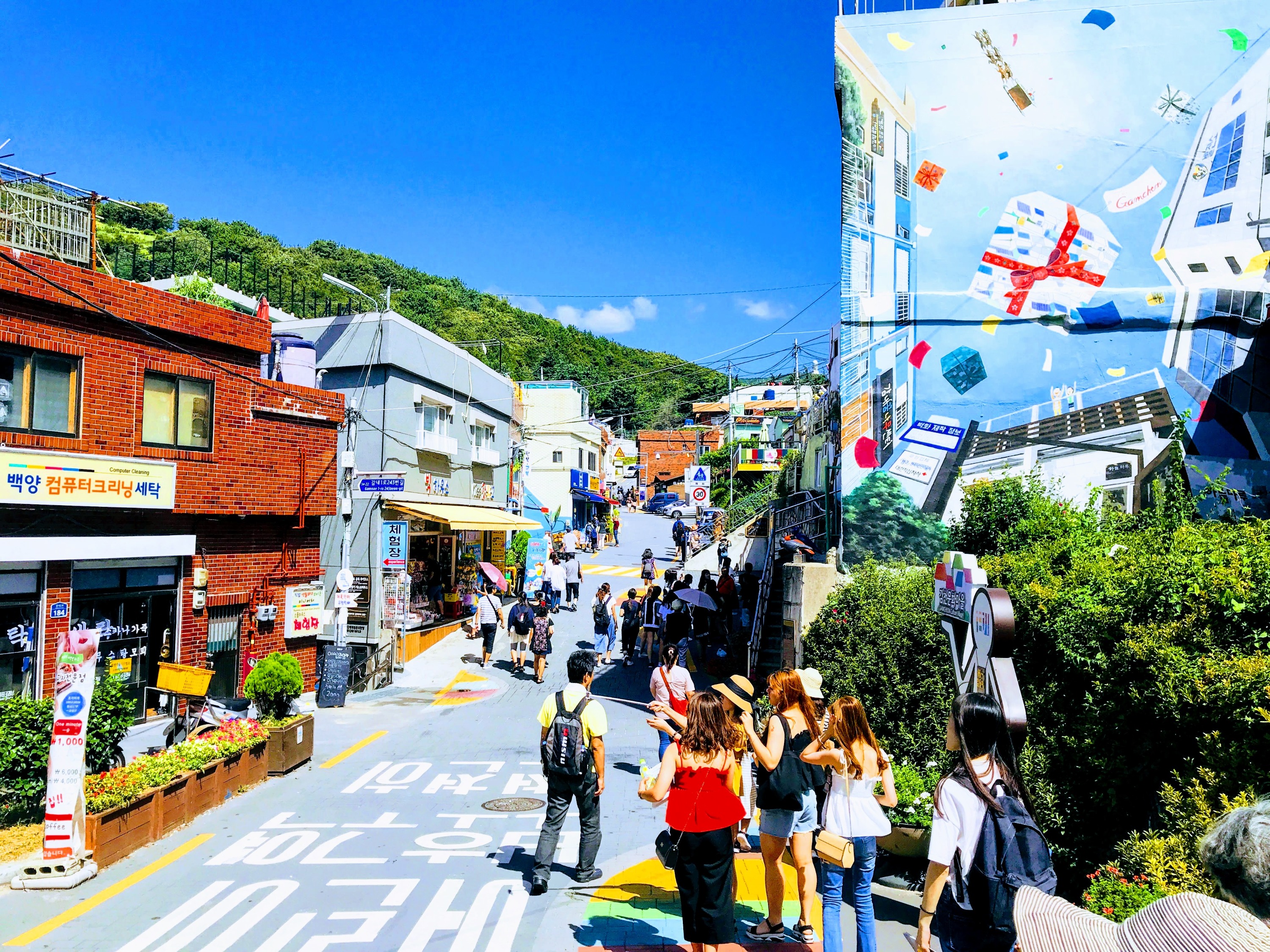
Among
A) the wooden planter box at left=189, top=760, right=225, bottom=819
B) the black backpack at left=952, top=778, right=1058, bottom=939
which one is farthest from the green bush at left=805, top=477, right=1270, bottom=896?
the wooden planter box at left=189, top=760, right=225, bottom=819

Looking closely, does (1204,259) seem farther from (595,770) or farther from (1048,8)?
(595,770)

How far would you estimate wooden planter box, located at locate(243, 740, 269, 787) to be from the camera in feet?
32.5

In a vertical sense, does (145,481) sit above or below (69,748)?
above

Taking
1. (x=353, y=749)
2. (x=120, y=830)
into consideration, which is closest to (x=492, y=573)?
(x=353, y=749)

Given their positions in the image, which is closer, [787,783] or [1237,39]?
[787,783]

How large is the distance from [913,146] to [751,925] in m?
12.5

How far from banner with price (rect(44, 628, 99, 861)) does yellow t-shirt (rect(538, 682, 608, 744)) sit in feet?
12.4

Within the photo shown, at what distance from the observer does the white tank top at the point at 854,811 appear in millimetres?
5148

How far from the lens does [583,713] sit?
668 centimetres

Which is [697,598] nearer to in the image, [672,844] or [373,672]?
[373,672]

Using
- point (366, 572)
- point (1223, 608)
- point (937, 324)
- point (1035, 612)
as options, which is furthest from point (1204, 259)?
point (366, 572)

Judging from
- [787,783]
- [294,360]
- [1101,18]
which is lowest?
[787,783]

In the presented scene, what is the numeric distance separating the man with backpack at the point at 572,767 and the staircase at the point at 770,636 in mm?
7701

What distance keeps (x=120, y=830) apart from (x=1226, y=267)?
1619 cm
